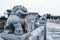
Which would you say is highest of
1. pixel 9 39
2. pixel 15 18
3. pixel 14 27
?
pixel 15 18

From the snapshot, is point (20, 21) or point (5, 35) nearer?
point (20, 21)

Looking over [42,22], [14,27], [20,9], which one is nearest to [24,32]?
[14,27]

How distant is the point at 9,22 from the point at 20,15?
241 millimetres

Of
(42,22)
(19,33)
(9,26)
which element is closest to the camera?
(19,33)

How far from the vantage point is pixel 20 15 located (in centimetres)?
262

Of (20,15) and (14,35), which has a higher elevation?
(20,15)

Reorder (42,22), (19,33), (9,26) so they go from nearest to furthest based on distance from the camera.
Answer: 1. (19,33)
2. (9,26)
3. (42,22)

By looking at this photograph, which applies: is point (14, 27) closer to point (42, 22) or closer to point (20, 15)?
point (20, 15)

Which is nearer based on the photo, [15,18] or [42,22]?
[15,18]

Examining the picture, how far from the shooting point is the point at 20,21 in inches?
101

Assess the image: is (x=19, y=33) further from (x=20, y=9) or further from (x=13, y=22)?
(x=20, y=9)

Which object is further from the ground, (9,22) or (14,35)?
(9,22)

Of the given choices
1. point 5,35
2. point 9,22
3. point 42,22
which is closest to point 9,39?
point 5,35

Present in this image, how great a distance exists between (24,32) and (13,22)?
0.35 m
